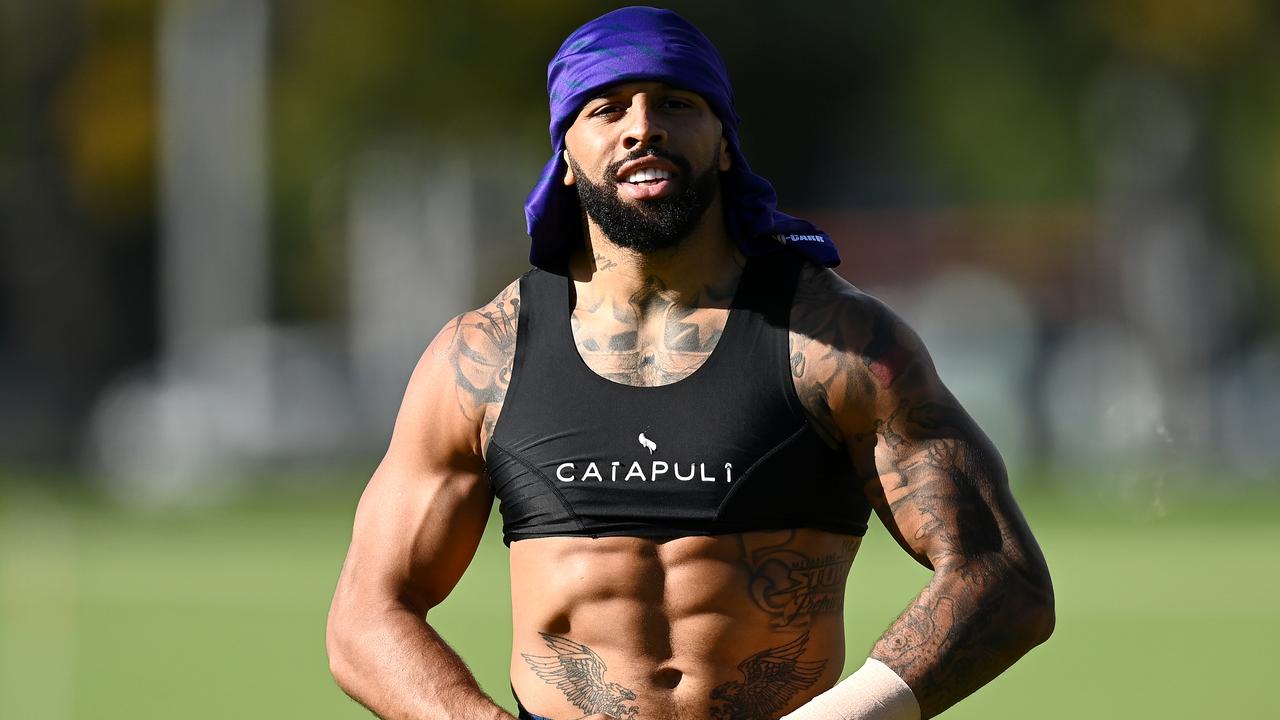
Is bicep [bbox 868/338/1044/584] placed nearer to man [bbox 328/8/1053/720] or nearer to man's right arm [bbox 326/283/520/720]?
man [bbox 328/8/1053/720]

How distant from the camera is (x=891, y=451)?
5531 millimetres

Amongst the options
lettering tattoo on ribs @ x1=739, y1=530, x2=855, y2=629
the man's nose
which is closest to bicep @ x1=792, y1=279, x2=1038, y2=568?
lettering tattoo on ribs @ x1=739, y1=530, x2=855, y2=629

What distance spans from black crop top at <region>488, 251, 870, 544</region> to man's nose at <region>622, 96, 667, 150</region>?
1.40ft

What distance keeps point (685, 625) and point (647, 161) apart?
3.71 ft

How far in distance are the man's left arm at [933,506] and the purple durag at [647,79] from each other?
0.37m

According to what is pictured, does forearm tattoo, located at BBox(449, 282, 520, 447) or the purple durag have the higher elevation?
the purple durag

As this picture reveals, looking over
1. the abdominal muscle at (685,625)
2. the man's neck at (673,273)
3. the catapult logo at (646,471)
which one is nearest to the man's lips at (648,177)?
the man's neck at (673,273)

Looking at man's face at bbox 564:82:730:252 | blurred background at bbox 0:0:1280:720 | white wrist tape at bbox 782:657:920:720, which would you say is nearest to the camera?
white wrist tape at bbox 782:657:920:720

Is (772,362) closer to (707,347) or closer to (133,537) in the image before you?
(707,347)

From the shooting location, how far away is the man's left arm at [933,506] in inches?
214

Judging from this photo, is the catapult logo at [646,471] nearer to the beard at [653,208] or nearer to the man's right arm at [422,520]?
the man's right arm at [422,520]

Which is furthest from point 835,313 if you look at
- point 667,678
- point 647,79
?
point 667,678

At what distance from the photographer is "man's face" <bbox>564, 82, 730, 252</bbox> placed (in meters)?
5.66

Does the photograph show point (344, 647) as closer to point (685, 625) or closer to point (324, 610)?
point (685, 625)
